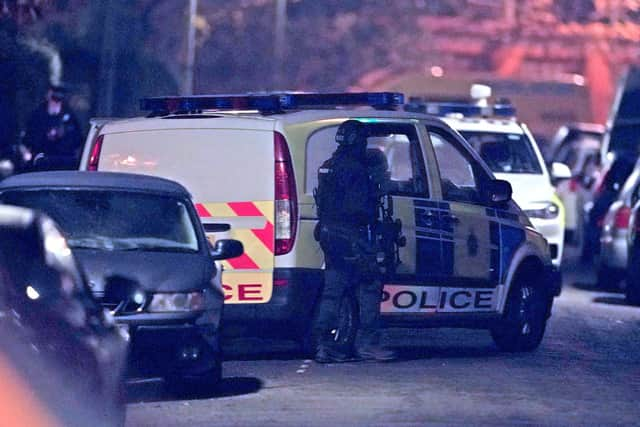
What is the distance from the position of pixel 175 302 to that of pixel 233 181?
1851 millimetres

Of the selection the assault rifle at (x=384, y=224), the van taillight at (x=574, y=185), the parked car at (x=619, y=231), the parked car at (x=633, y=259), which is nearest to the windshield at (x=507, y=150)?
the parked car at (x=633, y=259)

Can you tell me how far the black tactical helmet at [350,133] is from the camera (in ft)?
42.4

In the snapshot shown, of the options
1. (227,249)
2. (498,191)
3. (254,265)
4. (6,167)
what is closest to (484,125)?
(6,167)

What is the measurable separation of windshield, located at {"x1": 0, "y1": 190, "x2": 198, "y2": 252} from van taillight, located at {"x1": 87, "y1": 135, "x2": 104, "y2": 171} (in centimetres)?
167

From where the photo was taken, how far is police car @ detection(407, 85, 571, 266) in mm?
19609

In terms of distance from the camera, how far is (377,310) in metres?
13.2

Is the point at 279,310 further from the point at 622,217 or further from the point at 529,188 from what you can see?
the point at 622,217

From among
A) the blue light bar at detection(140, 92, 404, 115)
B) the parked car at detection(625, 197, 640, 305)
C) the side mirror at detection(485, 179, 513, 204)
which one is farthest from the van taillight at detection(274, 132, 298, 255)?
the parked car at detection(625, 197, 640, 305)

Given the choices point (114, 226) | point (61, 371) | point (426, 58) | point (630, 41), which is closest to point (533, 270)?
point (114, 226)

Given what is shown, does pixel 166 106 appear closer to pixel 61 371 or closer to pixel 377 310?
pixel 377 310

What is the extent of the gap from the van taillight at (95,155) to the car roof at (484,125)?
6.71 metres

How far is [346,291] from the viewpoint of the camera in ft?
43.1

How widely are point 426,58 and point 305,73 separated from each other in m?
7.64

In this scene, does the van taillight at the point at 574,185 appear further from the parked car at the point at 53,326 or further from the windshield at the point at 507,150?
the parked car at the point at 53,326
